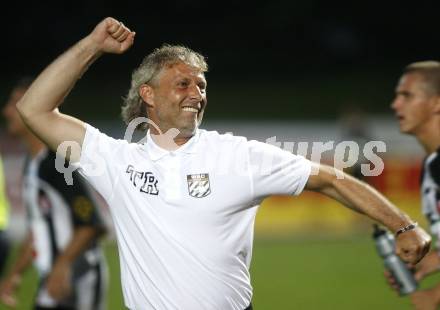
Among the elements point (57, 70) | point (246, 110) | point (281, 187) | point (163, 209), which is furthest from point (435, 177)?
point (246, 110)

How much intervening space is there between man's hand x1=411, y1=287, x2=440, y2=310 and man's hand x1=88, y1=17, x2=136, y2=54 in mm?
2177

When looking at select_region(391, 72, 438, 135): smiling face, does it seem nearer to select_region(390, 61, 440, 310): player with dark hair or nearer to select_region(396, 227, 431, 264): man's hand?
select_region(390, 61, 440, 310): player with dark hair

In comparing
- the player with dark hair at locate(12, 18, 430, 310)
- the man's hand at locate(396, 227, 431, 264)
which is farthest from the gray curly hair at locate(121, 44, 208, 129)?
the man's hand at locate(396, 227, 431, 264)

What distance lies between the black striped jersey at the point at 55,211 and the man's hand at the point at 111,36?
6.32 ft

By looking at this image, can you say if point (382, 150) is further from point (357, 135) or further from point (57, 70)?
point (57, 70)

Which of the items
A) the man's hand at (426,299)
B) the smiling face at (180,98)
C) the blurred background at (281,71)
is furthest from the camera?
the blurred background at (281,71)

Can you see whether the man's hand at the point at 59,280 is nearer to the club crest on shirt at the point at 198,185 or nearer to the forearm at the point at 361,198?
the club crest on shirt at the point at 198,185

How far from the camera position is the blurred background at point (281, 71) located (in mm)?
15453

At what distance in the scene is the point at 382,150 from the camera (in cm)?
1612

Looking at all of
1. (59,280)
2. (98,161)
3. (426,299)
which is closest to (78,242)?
(59,280)

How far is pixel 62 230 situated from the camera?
6.26 metres

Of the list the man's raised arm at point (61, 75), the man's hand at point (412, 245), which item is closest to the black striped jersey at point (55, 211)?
the man's raised arm at point (61, 75)

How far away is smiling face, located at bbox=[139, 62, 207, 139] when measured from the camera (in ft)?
15.0

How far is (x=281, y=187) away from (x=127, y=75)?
→ 22.9m
